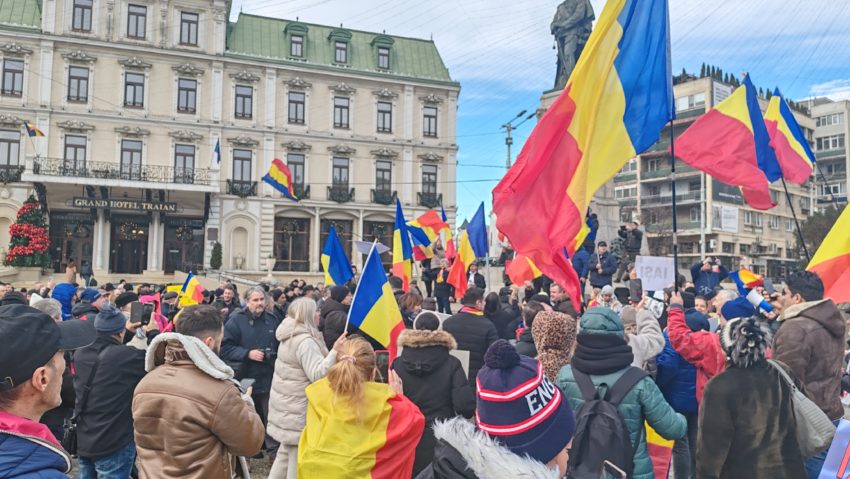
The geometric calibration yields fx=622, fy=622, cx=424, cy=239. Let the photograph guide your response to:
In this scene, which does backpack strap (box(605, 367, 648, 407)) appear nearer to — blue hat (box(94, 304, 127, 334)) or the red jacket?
the red jacket

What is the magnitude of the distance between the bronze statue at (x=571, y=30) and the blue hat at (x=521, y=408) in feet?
80.6

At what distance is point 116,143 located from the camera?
33.2 m

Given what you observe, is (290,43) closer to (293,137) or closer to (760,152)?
(293,137)

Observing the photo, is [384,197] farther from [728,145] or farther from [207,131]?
[728,145]

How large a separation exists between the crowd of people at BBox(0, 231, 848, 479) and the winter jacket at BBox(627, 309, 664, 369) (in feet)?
0.04

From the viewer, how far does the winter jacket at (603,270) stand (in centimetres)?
1288

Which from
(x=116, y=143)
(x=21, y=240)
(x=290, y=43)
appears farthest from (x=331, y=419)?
(x=290, y=43)

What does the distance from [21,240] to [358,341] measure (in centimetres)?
3066

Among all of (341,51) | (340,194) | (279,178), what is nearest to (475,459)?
(279,178)

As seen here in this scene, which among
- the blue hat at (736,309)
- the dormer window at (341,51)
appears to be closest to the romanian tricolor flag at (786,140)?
the blue hat at (736,309)

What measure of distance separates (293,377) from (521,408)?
2.86 m

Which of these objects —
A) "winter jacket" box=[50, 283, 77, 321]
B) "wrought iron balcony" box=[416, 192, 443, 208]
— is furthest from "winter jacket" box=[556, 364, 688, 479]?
"wrought iron balcony" box=[416, 192, 443, 208]

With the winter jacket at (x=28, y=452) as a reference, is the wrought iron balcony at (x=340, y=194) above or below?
above

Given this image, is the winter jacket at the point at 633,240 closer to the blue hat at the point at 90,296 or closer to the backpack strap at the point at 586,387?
the blue hat at the point at 90,296
